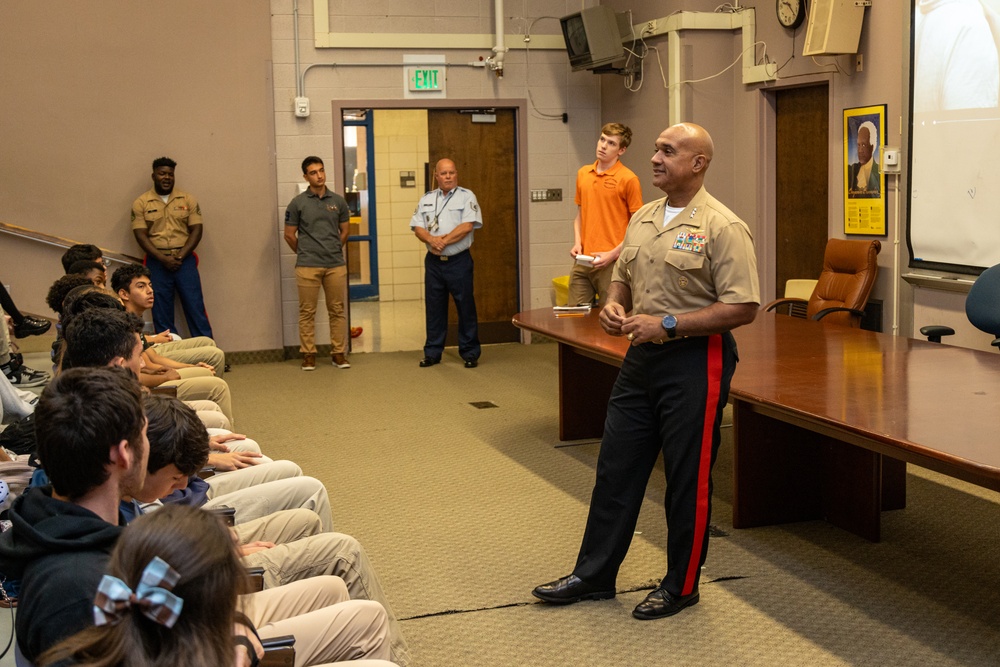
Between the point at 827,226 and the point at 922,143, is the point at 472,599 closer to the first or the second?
the point at 922,143

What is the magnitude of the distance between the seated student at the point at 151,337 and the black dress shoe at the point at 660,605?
115 inches

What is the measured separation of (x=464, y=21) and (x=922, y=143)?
416 centimetres

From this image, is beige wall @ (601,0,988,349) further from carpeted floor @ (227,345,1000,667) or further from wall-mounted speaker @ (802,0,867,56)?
carpeted floor @ (227,345,1000,667)

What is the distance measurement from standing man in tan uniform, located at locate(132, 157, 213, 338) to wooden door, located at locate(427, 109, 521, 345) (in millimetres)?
2066

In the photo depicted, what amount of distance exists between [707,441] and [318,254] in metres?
5.48

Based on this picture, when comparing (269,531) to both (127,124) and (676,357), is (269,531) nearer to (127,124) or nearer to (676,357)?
(676,357)

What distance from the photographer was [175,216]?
811 centimetres

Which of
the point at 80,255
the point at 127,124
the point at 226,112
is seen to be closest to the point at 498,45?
the point at 226,112

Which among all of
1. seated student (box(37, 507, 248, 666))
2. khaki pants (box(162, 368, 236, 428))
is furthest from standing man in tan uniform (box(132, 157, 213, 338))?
seated student (box(37, 507, 248, 666))

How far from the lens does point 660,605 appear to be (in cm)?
335

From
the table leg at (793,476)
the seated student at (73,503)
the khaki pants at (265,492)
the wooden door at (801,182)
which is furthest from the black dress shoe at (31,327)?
the seated student at (73,503)

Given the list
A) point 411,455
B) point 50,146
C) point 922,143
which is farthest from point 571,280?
point 50,146

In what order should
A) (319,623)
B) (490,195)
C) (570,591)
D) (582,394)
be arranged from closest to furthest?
(319,623)
(570,591)
(582,394)
(490,195)

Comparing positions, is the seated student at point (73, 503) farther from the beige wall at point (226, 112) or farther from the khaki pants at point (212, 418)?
the beige wall at point (226, 112)
